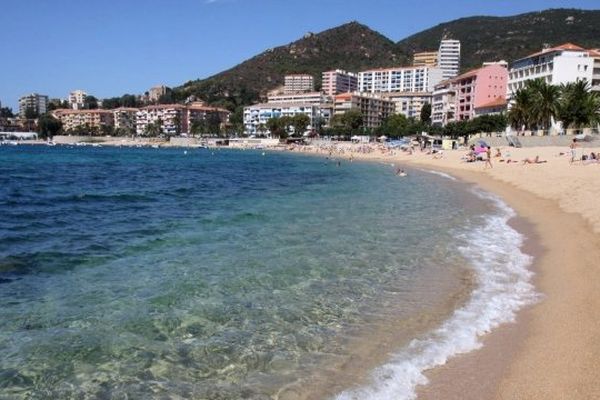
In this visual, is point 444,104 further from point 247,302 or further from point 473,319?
point 247,302

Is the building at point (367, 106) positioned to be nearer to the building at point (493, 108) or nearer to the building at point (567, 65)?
the building at point (493, 108)

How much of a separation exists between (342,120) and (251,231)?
138 metres

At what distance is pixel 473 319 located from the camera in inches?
314

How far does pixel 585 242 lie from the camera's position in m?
13.2

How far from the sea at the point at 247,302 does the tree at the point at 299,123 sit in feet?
463

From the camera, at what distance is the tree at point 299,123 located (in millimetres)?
157250

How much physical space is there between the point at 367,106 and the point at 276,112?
3500 centimetres

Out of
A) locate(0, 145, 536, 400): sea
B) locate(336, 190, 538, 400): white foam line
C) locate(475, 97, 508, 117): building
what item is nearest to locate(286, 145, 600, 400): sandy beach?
locate(336, 190, 538, 400): white foam line

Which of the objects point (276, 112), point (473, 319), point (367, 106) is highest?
point (367, 106)

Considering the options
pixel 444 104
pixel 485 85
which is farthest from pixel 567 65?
pixel 444 104

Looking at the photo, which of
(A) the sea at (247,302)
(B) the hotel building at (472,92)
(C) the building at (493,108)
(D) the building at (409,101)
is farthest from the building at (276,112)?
(A) the sea at (247,302)

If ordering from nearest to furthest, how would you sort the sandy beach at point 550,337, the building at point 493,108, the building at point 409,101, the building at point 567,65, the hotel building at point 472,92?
the sandy beach at point 550,337, the building at point 567,65, the building at point 493,108, the hotel building at point 472,92, the building at point 409,101

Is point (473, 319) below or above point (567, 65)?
below

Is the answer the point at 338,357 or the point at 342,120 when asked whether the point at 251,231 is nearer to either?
the point at 338,357
